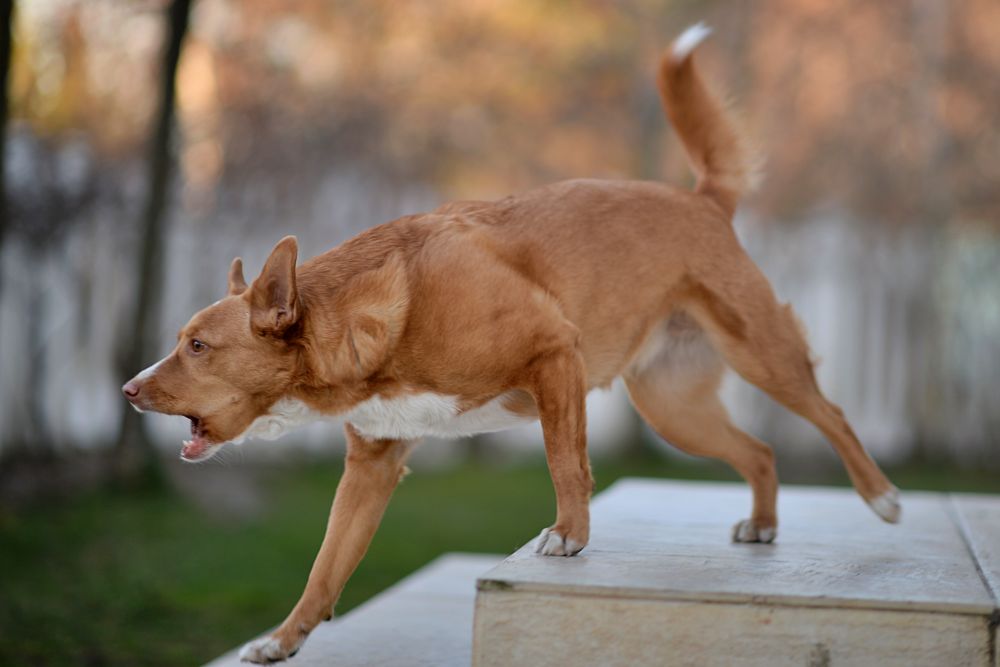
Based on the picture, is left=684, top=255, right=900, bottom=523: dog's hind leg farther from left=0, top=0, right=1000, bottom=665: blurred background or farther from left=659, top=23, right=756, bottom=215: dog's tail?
left=0, top=0, right=1000, bottom=665: blurred background

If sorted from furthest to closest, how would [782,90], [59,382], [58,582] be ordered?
[782,90]
[59,382]
[58,582]

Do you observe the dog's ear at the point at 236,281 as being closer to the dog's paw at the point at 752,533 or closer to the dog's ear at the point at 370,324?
the dog's ear at the point at 370,324

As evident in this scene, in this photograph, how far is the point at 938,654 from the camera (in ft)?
8.80

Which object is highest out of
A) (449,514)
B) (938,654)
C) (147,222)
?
(147,222)

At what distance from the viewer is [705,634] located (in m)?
2.76

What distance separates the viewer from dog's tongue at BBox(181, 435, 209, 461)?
318 cm

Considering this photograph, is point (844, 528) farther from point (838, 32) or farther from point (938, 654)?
point (838, 32)

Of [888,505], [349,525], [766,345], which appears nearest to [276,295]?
[349,525]

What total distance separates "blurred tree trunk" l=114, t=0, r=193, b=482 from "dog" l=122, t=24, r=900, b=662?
14.3ft

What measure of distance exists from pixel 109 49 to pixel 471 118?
4.30m

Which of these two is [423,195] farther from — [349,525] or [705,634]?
[705,634]

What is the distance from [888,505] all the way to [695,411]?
0.67m

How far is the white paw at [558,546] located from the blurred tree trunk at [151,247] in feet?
16.0

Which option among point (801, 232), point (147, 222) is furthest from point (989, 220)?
point (147, 222)
